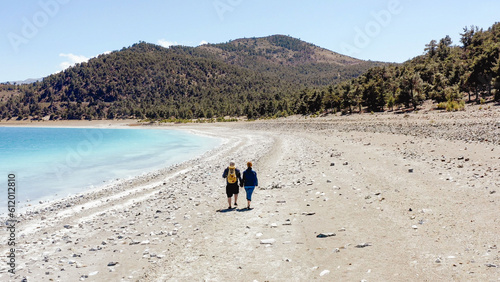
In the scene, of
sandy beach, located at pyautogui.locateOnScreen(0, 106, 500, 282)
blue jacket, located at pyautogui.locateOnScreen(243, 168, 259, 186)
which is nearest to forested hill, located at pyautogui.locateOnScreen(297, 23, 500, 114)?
sandy beach, located at pyautogui.locateOnScreen(0, 106, 500, 282)

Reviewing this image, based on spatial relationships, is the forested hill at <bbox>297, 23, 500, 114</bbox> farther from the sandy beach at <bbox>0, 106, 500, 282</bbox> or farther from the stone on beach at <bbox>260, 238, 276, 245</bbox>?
the stone on beach at <bbox>260, 238, 276, 245</bbox>

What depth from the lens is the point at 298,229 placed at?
941 centimetres

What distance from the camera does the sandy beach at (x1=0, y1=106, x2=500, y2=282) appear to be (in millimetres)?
6832

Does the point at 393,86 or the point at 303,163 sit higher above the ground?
the point at 393,86

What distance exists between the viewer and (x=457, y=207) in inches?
374

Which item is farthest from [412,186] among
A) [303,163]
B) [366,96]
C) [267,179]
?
[366,96]

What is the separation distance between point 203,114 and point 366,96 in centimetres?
9874

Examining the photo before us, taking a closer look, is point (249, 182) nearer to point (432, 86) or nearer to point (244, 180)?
point (244, 180)

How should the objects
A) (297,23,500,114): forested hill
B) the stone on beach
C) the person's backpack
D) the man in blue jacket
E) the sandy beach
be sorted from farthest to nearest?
(297,23,500,114): forested hill, the person's backpack, the man in blue jacket, the stone on beach, the sandy beach

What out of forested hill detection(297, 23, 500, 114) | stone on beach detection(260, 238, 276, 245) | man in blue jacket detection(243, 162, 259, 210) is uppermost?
forested hill detection(297, 23, 500, 114)

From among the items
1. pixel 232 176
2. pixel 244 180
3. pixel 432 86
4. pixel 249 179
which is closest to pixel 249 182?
Result: pixel 249 179

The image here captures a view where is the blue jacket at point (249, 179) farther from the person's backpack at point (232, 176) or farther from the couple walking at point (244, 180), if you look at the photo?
the person's backpack at point (232, 176)

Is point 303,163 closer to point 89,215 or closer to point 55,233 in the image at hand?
point 89,215

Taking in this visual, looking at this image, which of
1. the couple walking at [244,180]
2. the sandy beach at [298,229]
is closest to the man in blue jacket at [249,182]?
the couple walking at [244,180]
